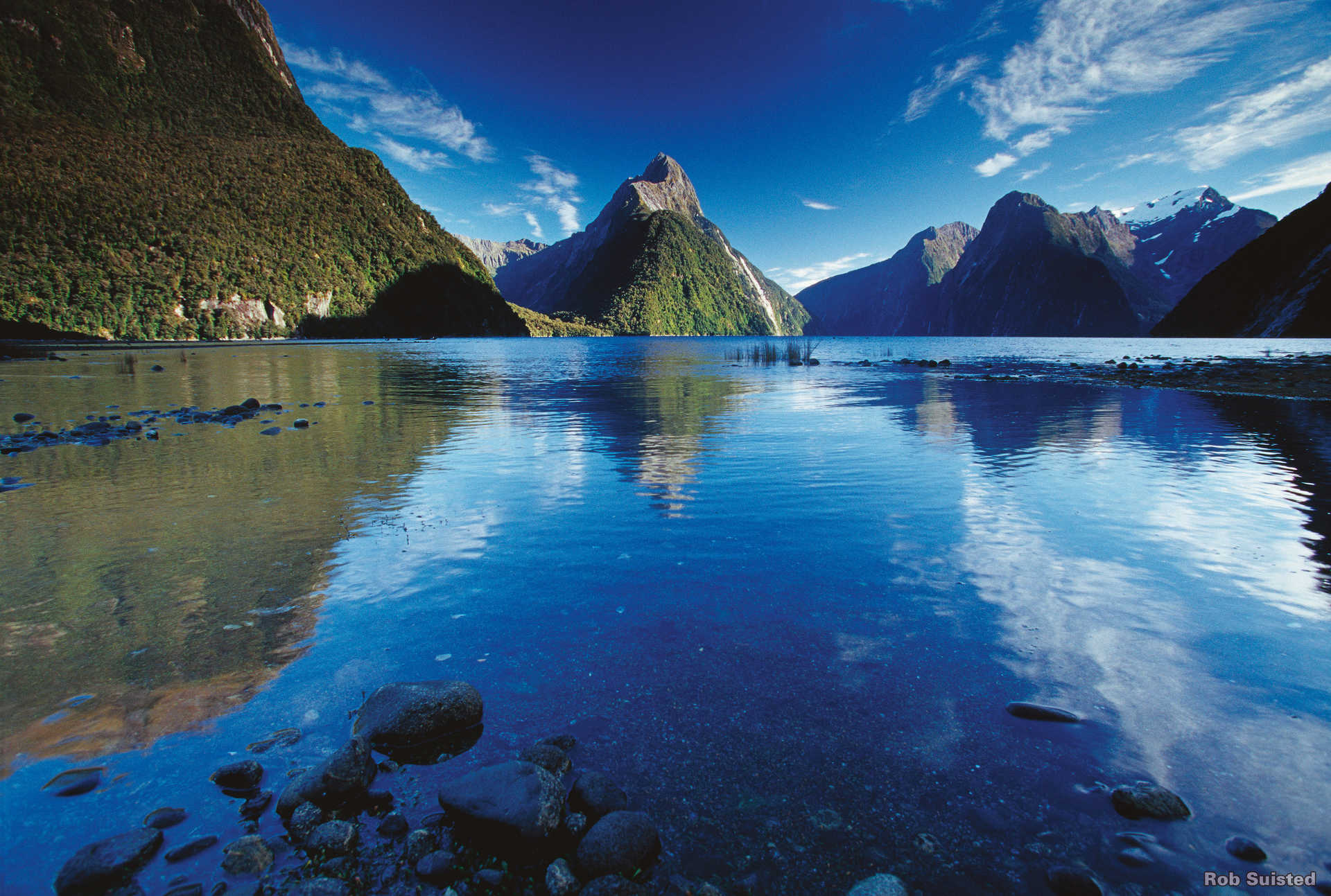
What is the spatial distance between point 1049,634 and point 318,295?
193221mm

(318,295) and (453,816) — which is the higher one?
(318,295)

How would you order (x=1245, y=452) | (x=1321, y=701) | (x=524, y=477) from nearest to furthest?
(x=1321, y=701), (x=524, y=477), (x=1245, y=452)

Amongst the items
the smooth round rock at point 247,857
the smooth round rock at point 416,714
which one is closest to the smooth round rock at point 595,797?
the smooth round rock at point 416,714

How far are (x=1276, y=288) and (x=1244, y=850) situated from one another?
181852mm

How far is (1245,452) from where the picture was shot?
15703 millimetres

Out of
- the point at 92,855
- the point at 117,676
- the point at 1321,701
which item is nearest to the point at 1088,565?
the point at 1321,701

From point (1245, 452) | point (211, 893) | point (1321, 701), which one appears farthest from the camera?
point (1245, 452)

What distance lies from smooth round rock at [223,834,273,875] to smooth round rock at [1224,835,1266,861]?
18.3ft

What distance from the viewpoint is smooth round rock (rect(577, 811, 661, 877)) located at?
10.8 ft

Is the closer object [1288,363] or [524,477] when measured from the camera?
[524,477]

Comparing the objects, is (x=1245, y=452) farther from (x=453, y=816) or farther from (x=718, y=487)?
(x=453, y=816)

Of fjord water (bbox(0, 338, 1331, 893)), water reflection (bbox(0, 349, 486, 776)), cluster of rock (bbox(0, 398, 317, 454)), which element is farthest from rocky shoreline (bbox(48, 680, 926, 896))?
cluster of rock (bbox(0, 398, 317, 454))

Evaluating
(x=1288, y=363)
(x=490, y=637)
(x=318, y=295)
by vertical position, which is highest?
(x=318, y=295)

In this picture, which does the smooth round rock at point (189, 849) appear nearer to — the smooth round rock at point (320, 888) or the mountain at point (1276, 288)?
the smooth round rock at point (320, 888)
